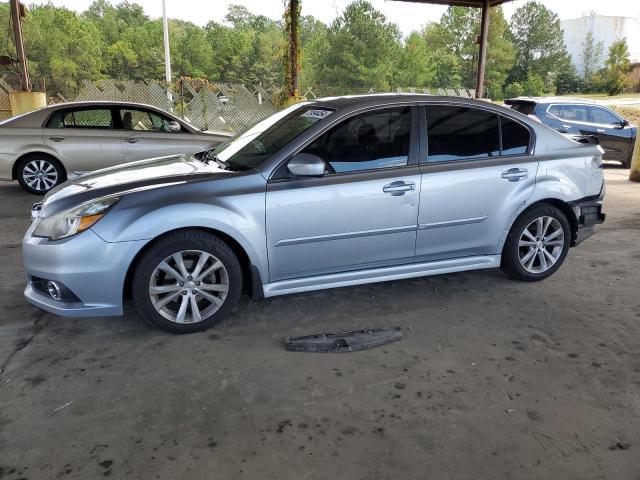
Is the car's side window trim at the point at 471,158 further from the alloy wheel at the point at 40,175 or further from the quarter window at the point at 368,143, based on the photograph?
the alloy wheel at the point at 40,175

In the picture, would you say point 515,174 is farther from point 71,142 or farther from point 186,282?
point 71,142

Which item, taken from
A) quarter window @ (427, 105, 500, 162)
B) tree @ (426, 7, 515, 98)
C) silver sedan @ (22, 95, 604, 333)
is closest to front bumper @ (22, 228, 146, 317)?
silver sedan @ (22, 95, 604, 333)

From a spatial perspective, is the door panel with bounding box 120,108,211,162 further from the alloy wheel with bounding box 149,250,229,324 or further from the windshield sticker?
the alloy wheel with bounding box 149,250,229,324

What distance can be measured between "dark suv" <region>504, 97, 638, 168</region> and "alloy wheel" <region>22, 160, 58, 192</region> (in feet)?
30.6

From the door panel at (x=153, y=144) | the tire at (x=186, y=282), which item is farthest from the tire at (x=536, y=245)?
the door panel at (x=153, y=144)

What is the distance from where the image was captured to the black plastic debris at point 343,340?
3.52 m

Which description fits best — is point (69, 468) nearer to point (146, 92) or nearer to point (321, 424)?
point (321, 424)

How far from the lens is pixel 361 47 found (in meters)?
56.8

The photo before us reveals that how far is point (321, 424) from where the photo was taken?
271cm

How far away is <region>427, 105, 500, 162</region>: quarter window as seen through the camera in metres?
4.20

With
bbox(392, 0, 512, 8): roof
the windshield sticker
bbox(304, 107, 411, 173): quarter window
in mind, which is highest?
bbox(392, 0, 512, 8): roof

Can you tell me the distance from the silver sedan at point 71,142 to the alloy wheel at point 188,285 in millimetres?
5249

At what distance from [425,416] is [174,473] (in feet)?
4.08

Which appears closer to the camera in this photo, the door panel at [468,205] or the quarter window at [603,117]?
the door panel at [468,205]
